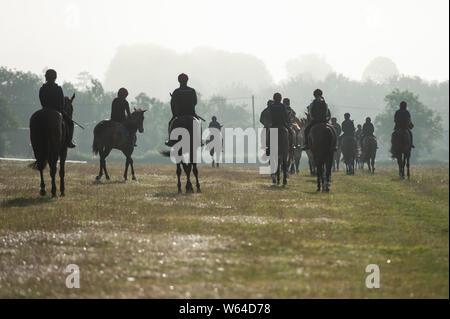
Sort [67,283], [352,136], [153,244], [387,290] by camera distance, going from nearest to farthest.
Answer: [387,290] < [67,283] < [153,244] < [352,136]

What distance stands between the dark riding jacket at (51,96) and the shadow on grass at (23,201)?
2177 millimetres

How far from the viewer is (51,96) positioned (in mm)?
17484

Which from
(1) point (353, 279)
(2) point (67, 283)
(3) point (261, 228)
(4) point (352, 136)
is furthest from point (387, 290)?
(4) point (352, 136)

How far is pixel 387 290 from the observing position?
7074 mm

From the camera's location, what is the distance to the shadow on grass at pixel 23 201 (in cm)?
1559

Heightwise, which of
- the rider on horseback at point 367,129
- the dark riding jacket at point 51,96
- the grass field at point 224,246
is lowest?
the grass field at point 224,246

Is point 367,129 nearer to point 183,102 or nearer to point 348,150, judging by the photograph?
point 348,150

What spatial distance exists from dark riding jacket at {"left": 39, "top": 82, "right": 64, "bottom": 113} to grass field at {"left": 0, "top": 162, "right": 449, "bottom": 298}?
212 cm

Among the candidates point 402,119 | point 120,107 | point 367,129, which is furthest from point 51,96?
point 367,129

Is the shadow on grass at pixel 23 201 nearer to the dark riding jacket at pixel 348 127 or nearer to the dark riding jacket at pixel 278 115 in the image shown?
the dark riding jacket at pixel 278 115

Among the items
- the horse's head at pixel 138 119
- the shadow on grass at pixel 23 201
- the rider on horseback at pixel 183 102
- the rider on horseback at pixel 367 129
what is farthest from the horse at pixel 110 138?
the rider on horseback at pixel 367 129

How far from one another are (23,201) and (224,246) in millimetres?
7799

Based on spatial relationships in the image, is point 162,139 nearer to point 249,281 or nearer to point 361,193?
point 361,193
